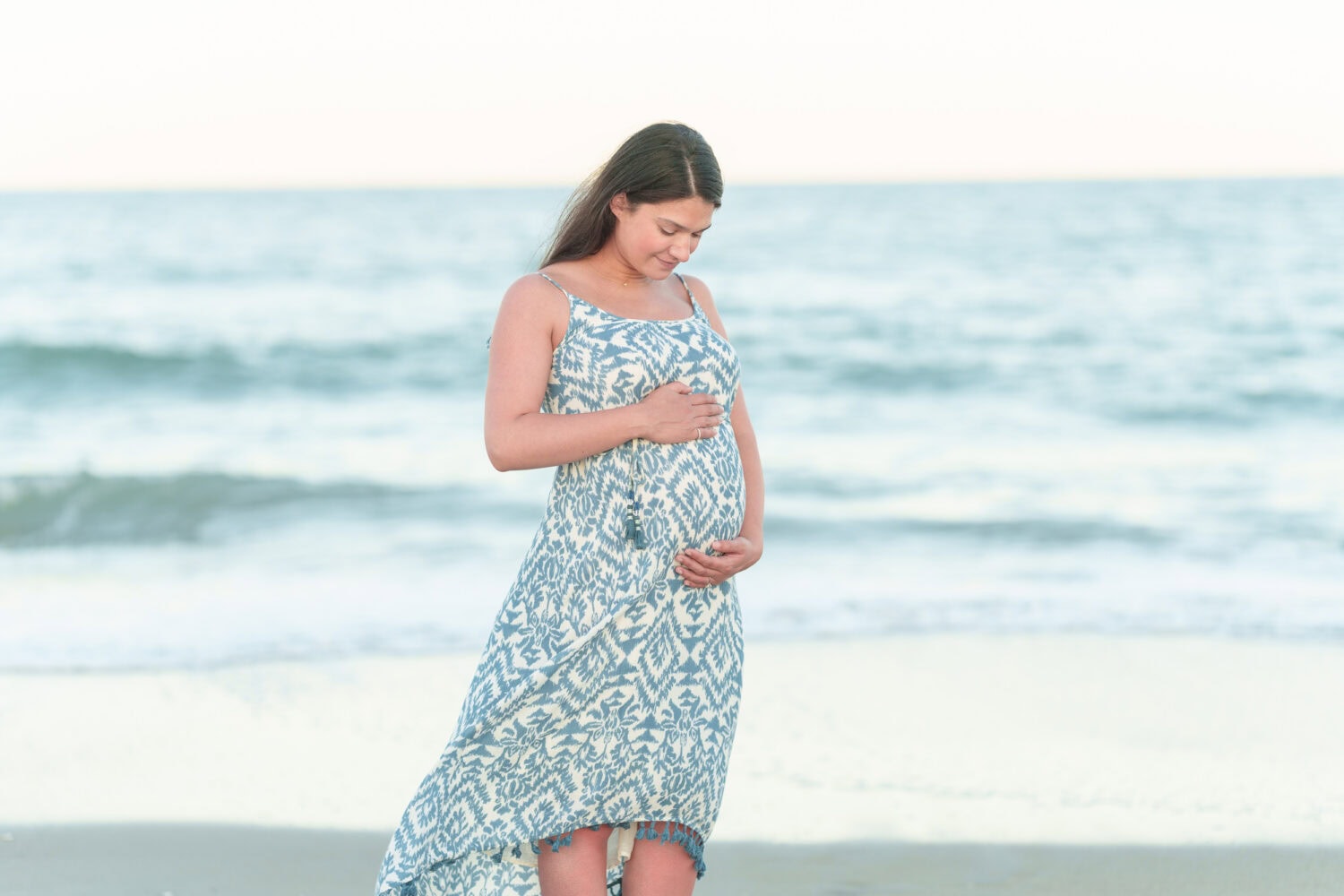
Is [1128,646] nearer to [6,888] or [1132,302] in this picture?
[6,888]

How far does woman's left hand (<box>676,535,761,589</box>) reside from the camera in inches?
99.7

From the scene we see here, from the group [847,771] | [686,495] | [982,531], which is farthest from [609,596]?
[982,531]

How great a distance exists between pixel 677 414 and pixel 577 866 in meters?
0.85

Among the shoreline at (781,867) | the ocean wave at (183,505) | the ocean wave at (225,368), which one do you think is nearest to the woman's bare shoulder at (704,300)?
the shoreline at (781,867)

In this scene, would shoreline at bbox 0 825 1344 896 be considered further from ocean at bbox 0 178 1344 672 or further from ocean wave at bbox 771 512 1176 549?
ocean wave at bbox 771 512 1176 549

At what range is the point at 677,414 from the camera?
2.50 m

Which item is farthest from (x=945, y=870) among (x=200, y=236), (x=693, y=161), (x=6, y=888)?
(x=200, y=236)

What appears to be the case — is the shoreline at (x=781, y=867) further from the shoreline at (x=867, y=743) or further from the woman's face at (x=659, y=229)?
the woman's face at (x=659, y=229)

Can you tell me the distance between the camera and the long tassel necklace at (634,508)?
252 cm

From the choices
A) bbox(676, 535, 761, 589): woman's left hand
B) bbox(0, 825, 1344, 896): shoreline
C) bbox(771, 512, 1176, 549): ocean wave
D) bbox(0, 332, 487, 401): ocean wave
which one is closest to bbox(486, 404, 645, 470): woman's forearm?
bbox(676, 535, 761, 589): woman's left hand

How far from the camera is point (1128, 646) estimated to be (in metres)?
5.80

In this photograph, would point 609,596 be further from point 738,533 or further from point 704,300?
point 704,300

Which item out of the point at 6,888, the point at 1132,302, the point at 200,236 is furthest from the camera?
the point at 200,236

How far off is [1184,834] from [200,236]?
3491cm
